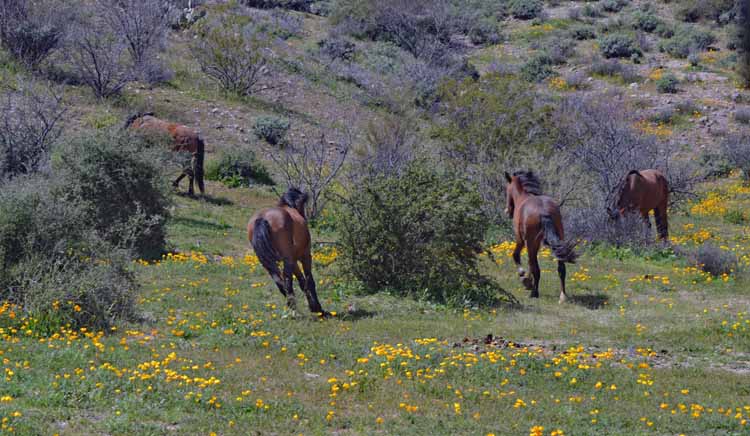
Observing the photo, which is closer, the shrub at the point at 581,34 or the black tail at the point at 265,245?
the black tail at the point at 265,245

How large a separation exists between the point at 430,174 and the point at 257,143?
14519mm

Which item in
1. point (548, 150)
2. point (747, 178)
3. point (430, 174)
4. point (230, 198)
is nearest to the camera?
point (430, 174)

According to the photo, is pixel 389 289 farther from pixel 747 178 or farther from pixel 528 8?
pixel 528 8

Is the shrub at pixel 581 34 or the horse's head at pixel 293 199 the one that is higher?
the shrub at pixel 581 34

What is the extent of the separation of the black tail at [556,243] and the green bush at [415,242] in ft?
3.26

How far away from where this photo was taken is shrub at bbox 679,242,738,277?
52.7 feet

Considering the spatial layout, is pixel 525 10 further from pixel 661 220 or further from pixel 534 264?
pixel 534 264

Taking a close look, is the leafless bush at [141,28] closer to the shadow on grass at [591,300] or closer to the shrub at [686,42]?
the shadow on grass at [591,300]

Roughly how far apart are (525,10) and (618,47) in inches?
431

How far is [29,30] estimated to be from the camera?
29.3m

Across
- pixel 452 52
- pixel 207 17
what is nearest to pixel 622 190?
pixel 207 17

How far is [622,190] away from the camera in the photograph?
63.3 feet

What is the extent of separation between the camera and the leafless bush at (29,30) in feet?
95.3

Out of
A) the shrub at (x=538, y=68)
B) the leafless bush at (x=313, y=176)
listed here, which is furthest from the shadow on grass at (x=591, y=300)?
the shrub at (x=538, y=68)
